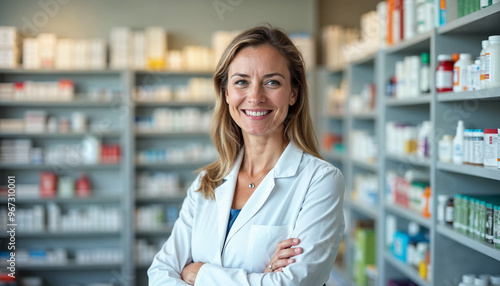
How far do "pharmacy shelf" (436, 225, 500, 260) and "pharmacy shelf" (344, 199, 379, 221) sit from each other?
1.50 m

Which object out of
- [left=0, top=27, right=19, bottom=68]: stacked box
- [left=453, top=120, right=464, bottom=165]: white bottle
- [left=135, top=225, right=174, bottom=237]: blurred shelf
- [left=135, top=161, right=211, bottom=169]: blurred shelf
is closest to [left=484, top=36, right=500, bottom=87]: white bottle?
[left=453, top=120, right=464, bottom=165]: white bottle

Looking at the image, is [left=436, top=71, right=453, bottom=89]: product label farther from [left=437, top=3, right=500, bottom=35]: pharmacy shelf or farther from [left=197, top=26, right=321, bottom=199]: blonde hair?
[left=197, top=26, right=321, bottom=199]: blonde hair

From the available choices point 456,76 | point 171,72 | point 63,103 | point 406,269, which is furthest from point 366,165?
point 63,103

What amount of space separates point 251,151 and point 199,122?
14.7 feet

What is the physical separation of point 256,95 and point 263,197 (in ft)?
1.19

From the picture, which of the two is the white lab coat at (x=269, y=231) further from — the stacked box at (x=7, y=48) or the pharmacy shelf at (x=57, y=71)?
the stacked box at (x=7, y=48)

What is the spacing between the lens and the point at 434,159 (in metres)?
3.14

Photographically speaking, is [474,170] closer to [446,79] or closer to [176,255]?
[446,79]

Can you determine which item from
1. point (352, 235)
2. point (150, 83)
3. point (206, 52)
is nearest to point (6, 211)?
point (150, 83)

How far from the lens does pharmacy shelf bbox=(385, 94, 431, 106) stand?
329 cm

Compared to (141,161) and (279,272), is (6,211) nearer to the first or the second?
(141,161)

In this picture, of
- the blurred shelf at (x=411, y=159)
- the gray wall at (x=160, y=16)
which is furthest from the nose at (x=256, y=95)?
the gray wall at (x=160, y=16)

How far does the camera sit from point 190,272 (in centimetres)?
199

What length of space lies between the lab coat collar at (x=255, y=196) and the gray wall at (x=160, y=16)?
497 cm
